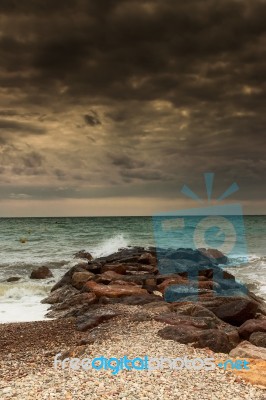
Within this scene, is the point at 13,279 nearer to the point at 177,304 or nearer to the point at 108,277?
the point at 108,277

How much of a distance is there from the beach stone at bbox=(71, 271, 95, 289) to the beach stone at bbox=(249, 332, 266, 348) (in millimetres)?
9456

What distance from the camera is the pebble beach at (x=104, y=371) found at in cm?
685

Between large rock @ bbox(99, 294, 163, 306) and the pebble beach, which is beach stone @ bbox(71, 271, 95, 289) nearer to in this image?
large rock @ bbox(99, 294, 163, 306)

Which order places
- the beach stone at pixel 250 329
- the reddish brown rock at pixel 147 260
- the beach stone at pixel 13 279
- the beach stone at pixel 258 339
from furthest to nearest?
1. the reddish brown rock at pixel 147 260
2. the beach stone at pixel 13 279
3. the beach stone at pixel 250 329
4. the beach stone at pixel 258 339

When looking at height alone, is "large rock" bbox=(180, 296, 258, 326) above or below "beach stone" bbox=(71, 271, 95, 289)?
below

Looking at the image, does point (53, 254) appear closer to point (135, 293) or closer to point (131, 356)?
point (135, 293)

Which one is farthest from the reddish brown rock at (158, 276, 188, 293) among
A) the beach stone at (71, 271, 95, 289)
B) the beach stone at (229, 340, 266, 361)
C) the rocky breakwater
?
the beach stone at (229, 340, 266, 361)

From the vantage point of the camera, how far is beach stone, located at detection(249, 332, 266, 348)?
31.6ft

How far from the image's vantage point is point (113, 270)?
20719 mm

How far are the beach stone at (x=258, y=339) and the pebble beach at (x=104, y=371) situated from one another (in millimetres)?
1485

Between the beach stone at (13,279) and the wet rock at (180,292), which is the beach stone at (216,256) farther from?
the wet rock at (180,292)

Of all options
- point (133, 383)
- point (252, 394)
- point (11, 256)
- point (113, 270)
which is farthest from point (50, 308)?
point (11, 256)

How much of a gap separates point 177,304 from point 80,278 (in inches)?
268

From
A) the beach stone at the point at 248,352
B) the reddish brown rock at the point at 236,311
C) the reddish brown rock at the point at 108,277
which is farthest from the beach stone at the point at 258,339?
the reddish brown rock at the point at 108,277
